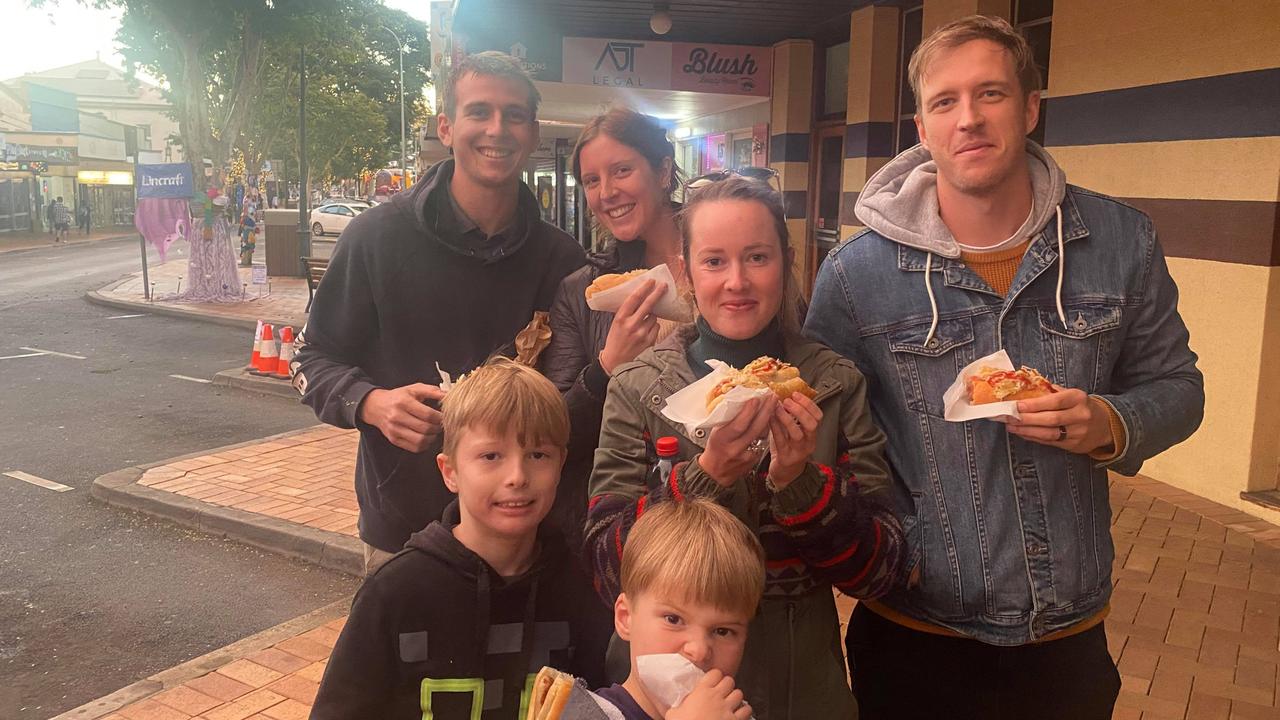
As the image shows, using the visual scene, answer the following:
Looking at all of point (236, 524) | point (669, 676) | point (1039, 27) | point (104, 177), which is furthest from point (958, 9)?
point (104, 177)

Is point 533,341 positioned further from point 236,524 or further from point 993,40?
point 236,524

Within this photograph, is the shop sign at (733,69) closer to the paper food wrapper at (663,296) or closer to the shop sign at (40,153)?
the paper food wrapper at (663,296)

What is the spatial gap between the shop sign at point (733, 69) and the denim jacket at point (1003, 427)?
11038 millimetres

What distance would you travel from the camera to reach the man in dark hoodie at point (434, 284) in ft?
9.70

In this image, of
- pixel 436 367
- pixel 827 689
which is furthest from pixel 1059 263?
pixel 436 367

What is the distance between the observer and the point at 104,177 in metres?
52.0

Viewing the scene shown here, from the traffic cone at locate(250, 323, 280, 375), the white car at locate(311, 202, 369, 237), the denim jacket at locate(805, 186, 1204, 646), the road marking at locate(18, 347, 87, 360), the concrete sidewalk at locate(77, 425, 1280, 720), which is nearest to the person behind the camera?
the denim jacket at locate(805, 186, 1204, 646)

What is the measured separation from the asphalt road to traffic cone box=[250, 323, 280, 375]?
1.55ft

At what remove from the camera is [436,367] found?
9.79 feet

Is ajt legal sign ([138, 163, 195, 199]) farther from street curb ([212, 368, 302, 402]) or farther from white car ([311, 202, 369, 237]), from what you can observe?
white car ([311, 202, 369, 237])

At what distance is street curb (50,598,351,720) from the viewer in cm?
421

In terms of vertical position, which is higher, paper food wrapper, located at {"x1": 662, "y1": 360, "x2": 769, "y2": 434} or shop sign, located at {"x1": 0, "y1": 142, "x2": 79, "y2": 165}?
shop sign, located at {"x1": 0, "y1": 142, "x2": 79, "y2": 165}

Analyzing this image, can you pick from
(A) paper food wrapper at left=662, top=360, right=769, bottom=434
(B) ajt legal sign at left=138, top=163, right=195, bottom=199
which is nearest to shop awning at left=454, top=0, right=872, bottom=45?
(A) paper food wrapper at left=662, top=360, right=769, bottom=434

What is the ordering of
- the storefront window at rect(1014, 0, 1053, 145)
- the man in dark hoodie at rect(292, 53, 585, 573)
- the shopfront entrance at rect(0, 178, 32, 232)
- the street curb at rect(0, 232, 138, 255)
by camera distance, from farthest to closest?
1. the shopfront entrance at rect(0, 178, 32, 232)
2. the street curb at rect(0, 232, 138, 255)
3. the storefront window at rect(1014, 0, 1053, 145)
4. the man in dark hoodie at rect(292, 53, 585, 573)
